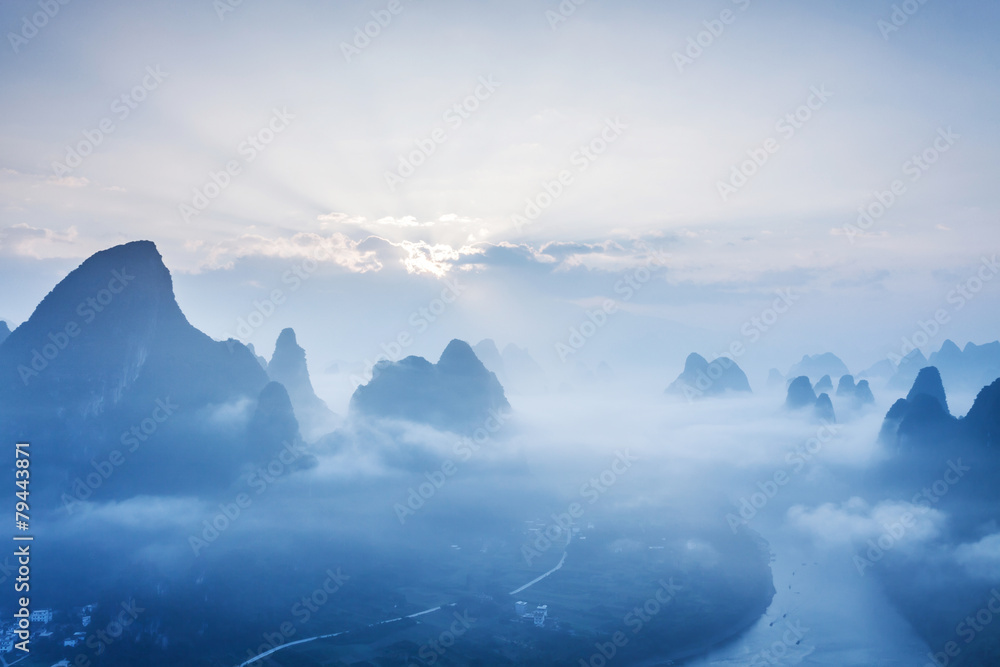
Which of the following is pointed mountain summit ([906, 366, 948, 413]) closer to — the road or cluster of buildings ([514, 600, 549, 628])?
the road

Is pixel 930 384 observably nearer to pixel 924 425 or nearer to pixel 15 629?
pixel 924 425

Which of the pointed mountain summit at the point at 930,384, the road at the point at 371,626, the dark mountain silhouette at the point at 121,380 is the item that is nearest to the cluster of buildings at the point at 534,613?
the road at the point at 371,626

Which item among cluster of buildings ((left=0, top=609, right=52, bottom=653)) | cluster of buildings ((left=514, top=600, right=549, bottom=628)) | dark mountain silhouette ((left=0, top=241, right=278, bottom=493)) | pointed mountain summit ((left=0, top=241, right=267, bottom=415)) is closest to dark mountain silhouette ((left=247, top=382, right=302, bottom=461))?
dark mountain silhouette ((left=0, top=241, right=278, bottom=493))

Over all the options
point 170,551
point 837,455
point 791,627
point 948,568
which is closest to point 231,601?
point 170,551

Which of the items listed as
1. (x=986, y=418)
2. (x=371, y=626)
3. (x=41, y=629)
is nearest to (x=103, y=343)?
(x=41, y=629)

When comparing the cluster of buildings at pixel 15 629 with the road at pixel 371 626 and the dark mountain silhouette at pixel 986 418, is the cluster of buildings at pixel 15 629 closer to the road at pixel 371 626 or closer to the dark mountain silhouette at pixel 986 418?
the road at pixel 371 626

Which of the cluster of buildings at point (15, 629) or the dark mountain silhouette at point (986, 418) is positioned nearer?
the cluster of buildings at point (15, 629)
